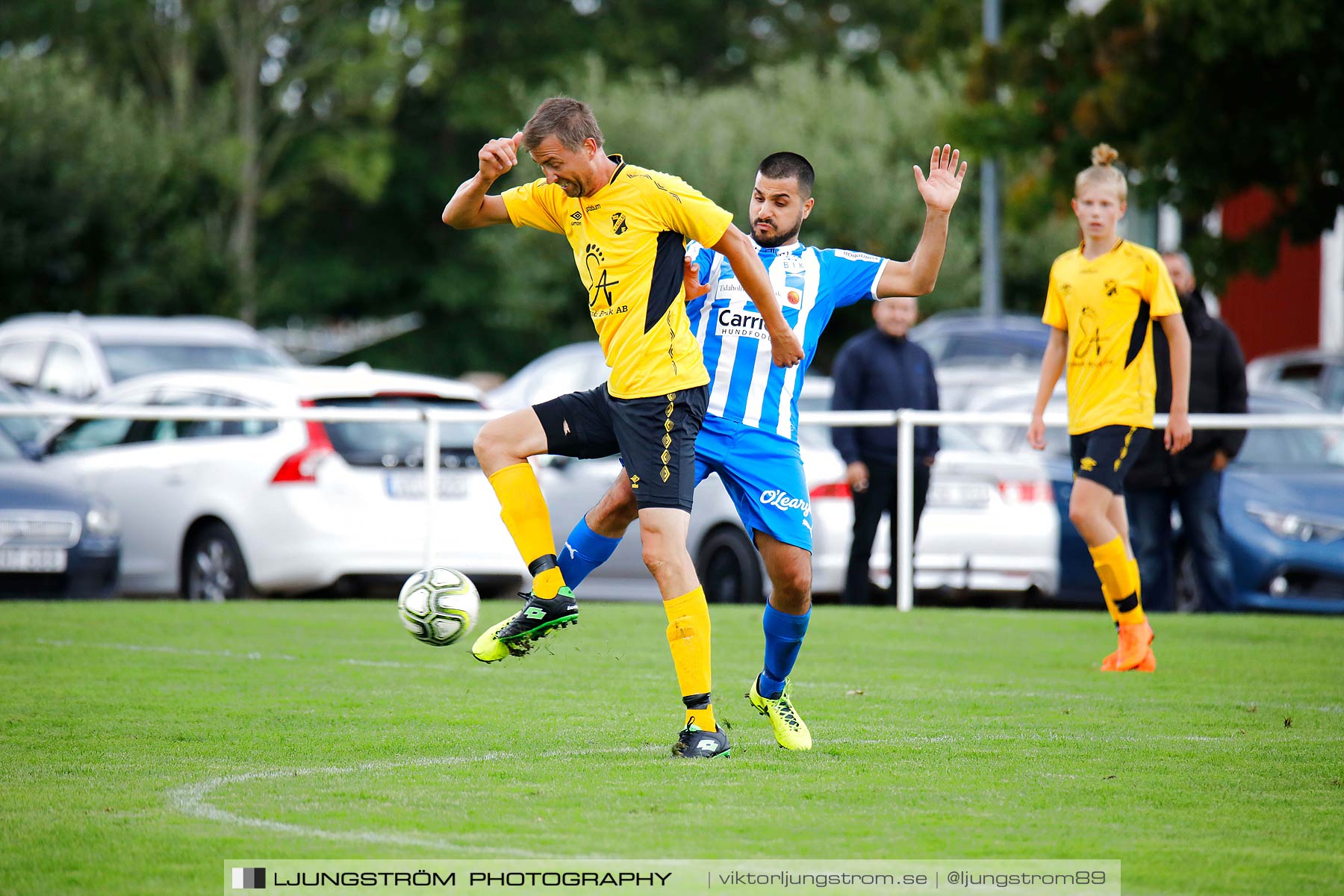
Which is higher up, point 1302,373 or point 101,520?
point 1302,373

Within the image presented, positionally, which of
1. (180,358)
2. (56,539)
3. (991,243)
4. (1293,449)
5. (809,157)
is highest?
(809,157)

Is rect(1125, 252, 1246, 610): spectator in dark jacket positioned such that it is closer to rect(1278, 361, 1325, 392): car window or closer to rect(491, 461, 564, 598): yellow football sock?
rect(491, 461, 564, 598): yellow football sock

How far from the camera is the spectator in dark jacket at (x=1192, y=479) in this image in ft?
39.7

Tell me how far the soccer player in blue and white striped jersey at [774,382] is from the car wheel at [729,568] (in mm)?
6249

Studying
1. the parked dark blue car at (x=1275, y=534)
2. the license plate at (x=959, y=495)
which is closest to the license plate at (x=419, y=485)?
the license plate at (x=959, y=495)

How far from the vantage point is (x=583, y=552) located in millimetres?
6797

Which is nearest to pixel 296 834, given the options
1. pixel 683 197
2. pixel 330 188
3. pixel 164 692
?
pixel 683 197

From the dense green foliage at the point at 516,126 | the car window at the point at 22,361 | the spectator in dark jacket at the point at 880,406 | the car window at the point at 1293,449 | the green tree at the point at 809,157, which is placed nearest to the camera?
the spectator in dark jacket at the point at 880,406

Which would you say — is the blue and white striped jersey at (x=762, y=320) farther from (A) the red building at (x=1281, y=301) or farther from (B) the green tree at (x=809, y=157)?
(A) the red building at (x=1281, y=301)

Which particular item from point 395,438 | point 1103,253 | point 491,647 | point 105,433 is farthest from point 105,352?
point 491,647

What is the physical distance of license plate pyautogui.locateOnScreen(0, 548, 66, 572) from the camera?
12.6 m

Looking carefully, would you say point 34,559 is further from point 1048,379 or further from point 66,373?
point 1048,379

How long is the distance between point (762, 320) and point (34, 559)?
25.4 ft

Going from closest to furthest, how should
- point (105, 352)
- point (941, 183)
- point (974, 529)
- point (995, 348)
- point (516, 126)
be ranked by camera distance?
point (941, 183), point (974, 529), point (105, 352), point (995, 348), point (516, 126)
